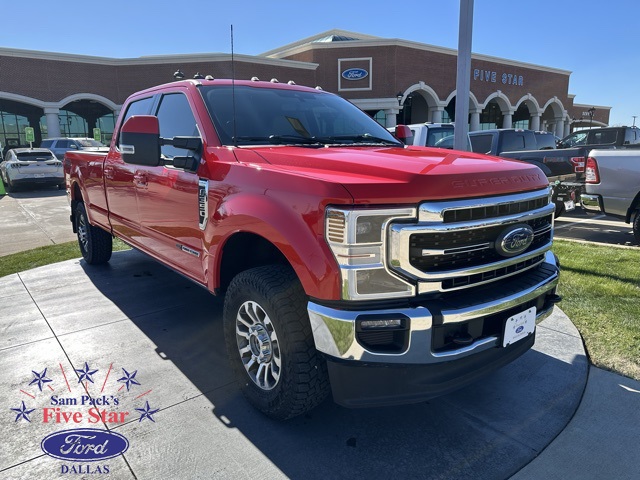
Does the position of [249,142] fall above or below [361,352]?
above

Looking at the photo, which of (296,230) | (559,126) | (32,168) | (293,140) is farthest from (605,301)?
(559,126)

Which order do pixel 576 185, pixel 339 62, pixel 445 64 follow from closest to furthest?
pixel 576 185 → pixel 339 62 → pixel 445 64

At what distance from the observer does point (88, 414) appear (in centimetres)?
291

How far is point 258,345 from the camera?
285cm

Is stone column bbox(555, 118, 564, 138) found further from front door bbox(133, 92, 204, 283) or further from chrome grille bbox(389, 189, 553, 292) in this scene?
chrome grille bbox(389, 189, 553, 292)

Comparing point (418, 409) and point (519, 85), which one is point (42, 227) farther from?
point (519, 85)

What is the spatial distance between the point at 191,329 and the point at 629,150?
7192 mm

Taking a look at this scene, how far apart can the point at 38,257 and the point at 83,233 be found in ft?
3.79

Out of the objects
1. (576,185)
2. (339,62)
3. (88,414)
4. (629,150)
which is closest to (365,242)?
(88,414)

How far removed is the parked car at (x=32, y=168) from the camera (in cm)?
1725

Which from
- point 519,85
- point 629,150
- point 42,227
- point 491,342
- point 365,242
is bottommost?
point 42,227

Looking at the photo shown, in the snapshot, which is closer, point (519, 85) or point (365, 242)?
point (365, 242)

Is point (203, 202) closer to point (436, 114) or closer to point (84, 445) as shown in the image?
point (84, 445)

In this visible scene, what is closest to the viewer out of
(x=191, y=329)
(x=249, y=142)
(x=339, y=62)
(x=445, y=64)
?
(x=249, y=142)
